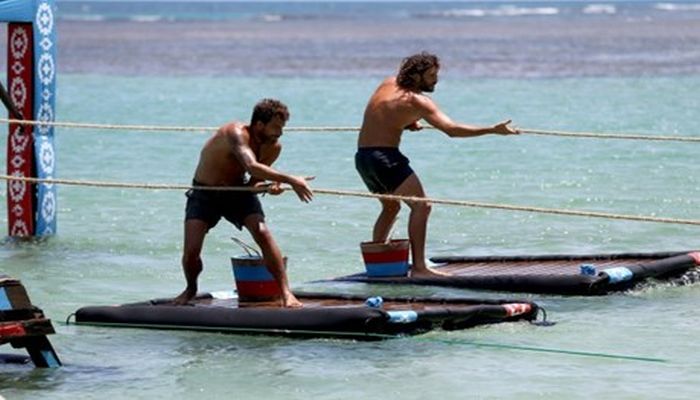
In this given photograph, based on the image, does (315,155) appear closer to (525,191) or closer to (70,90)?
(525,191)

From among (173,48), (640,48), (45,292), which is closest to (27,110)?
(45,292)

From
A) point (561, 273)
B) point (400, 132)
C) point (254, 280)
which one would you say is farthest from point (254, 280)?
point (561, 273)

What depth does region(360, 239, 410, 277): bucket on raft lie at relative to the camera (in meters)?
12.7

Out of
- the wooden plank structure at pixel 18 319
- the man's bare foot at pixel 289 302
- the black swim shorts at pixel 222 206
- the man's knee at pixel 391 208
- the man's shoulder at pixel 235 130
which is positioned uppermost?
the man's shoulder at pixel 235 130

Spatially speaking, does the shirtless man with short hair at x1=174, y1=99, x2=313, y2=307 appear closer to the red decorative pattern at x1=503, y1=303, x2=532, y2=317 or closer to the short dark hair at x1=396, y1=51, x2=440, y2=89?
the red decorative pattern at x1=503, y1=303, x2=532, y2=317

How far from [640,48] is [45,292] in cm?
4618

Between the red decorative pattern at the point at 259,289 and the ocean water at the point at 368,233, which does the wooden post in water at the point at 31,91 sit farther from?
the red decorative pattern at the point at 259,289

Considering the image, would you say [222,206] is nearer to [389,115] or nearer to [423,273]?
[389,115]

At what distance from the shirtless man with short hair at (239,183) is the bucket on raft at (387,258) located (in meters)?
1.47

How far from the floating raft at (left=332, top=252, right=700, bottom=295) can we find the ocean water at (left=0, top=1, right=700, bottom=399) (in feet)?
0.30

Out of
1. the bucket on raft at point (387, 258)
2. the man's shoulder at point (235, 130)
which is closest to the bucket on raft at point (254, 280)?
the man's shoulder at point (235, 130)

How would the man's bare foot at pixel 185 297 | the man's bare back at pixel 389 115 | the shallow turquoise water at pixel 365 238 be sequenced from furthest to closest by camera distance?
the man's bare back at pixel 389 115, the man's bare foot at pixel 185 297, the shallow turquoise water at pixel 365 238

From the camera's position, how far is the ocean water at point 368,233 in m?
10.0

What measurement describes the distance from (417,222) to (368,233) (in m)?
3.79
